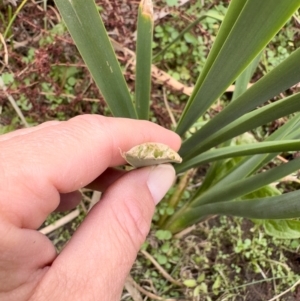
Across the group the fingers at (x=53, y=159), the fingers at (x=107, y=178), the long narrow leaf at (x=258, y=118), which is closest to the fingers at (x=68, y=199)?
the fingers at (x=107, y=178)

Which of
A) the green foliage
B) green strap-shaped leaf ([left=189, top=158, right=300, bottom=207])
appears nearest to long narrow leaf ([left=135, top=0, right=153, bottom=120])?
the green foliage

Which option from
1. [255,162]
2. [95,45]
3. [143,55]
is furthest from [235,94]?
[95,45]

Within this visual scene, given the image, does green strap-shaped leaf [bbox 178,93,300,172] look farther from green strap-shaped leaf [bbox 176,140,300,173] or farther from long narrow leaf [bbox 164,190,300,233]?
long narrow leaf [bbox 164,190,300,233]

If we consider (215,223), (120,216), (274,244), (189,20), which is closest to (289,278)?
(274,244)

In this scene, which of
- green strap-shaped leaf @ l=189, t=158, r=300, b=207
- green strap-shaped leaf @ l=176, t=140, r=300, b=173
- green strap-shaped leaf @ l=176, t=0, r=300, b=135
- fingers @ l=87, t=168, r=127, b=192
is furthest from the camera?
fingers @ l=87, t=168, r=127, b=192

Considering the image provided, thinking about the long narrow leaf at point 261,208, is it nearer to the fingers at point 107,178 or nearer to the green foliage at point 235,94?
the green foliage at point 235,94

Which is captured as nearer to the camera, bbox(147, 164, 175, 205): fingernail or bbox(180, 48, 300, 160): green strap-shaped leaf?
bbox(180, 48, 300, 160): green strap-shaped leaf

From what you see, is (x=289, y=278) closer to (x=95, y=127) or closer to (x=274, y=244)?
(x=274, y=244)

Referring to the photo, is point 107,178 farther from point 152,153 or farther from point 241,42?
point 241,42
